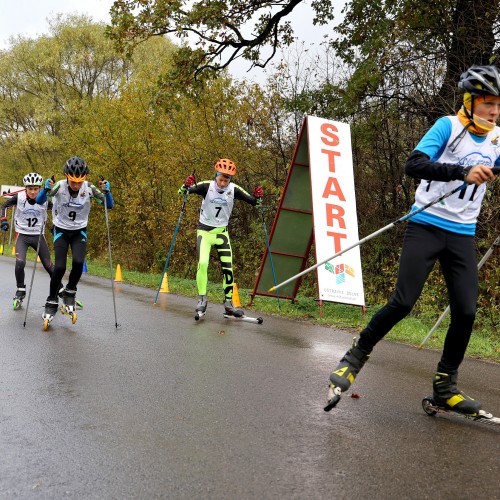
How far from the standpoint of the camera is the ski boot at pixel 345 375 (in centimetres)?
432

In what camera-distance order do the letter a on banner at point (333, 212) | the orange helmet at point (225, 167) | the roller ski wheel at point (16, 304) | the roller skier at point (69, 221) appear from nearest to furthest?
the roller skier at point (69, 221) → the orange helmet at point (225, 167) → the letter a on banner at point (333, 212) → the roller ski wheel at point (16, 304)

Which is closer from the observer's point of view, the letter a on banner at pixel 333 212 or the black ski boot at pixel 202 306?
Answer: the black ski boot at pixel 202 306

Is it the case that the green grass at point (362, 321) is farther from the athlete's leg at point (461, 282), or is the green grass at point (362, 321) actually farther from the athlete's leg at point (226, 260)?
the athlete's leg at point (461, 282)

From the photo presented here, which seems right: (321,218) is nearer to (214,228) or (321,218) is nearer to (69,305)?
(214,228)

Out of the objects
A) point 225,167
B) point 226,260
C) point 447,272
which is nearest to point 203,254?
point 226,260

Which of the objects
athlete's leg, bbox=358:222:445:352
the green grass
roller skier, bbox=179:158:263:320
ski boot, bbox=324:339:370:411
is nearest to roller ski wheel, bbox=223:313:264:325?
roller skier, bbox=179:158:263:320

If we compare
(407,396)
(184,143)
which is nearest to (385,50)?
(184,143)

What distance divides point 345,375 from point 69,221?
5.38 metres

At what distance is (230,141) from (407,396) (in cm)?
1355

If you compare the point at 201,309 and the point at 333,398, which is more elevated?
the point at 333,398

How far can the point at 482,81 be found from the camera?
13.2ft

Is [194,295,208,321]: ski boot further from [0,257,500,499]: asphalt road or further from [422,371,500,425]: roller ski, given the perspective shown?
[422,371,500,425]: roller ski

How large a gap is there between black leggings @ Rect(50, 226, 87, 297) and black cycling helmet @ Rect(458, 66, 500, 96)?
5.88m

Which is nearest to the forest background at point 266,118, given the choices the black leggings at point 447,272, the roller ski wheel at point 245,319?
the roller ski wheel at point 245,319
